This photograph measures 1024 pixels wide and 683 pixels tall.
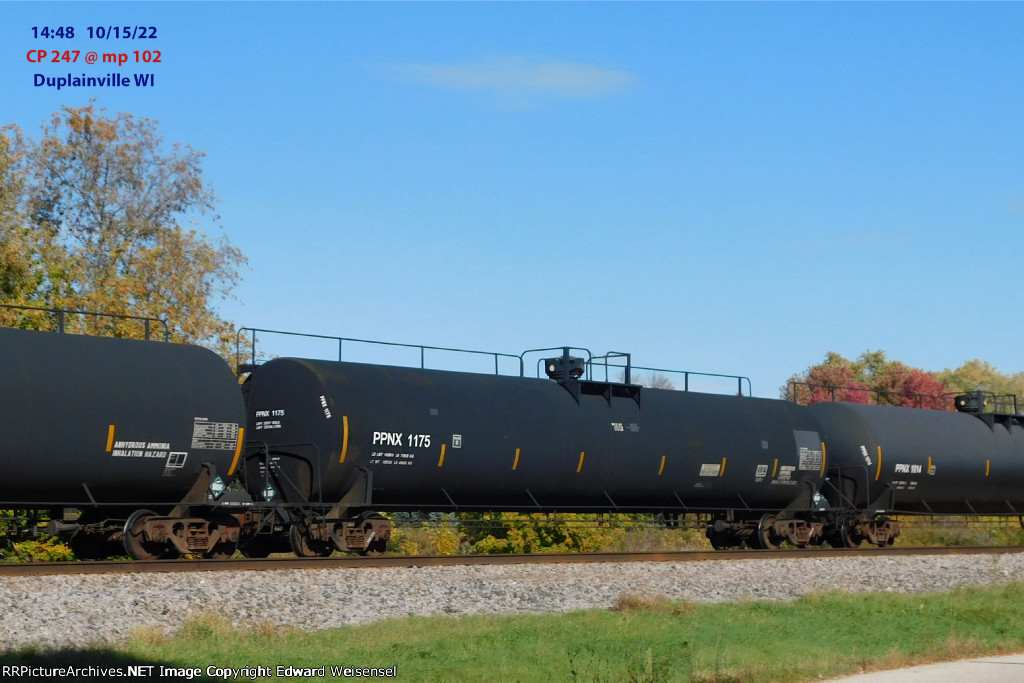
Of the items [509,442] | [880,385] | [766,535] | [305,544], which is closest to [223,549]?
[305,544]

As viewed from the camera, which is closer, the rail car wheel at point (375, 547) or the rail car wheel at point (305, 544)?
the rail car wheel at point (305, 544)

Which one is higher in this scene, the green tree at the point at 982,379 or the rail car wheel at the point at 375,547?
the green tree at the point at 982,379

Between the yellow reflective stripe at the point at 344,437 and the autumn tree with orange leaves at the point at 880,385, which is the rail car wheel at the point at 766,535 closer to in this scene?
the yellow reflective stripe at the point at 344,437

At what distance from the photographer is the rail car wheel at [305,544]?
2222 centimetres

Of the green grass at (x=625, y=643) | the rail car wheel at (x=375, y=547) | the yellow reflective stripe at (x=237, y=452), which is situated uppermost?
the yellow reflective stripe at (x=237, y=452)

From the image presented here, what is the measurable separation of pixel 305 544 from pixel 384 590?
5.08 metres

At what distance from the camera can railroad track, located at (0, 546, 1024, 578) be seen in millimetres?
17234

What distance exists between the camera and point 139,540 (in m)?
20.0

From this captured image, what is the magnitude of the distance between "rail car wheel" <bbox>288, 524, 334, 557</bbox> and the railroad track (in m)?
1.24

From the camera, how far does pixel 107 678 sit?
36.3ft

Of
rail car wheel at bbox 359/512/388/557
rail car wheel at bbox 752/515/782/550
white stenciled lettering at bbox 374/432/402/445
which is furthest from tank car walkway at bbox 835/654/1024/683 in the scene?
rail car wheel at bbox 752/515/782/550

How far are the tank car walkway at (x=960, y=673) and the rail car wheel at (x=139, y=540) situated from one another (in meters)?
11.9

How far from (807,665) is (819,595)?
733 centimetres

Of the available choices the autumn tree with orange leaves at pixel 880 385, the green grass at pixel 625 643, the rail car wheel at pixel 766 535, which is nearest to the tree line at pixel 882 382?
the autumn tree with orange leaves at pixel 880 385
